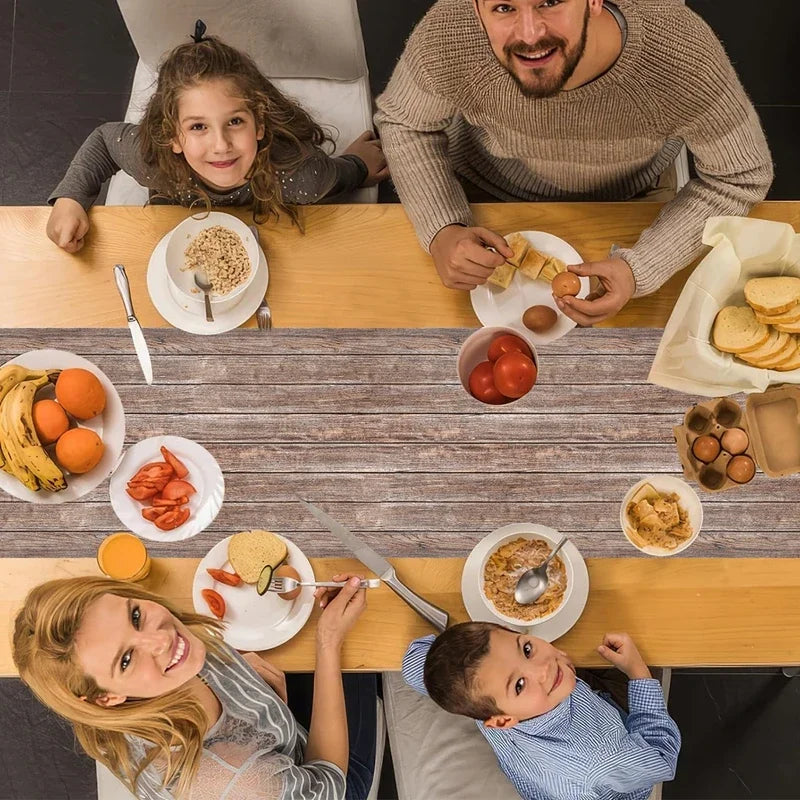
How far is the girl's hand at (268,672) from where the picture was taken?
145 cm

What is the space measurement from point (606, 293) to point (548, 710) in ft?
2.40

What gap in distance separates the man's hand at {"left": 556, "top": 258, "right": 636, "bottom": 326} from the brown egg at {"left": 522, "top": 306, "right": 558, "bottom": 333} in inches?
1.3

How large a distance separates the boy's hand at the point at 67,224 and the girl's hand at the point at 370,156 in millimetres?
628

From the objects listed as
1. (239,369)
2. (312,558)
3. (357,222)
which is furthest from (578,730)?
(357,222)

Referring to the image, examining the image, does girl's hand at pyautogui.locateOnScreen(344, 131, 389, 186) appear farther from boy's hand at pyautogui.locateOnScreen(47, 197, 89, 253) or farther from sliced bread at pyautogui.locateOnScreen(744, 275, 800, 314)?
sliced bread at pyautogui.locateOnScreen(744, 275, 800, 314)

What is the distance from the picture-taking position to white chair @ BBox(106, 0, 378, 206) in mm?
1803

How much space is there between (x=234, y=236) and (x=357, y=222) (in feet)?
0.75

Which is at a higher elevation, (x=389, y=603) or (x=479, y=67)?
(x=479, y=67)

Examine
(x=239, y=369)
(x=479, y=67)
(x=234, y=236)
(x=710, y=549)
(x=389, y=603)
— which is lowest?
(x=389, y=603)

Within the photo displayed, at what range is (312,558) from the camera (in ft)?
4.81

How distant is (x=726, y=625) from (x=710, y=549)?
129 millimetres

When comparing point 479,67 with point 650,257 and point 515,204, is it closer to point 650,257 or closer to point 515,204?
point 515,204

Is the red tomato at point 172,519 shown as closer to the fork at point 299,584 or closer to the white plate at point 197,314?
the fork at point 299,584

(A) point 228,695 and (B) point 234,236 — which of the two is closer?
(A) point 228,695
